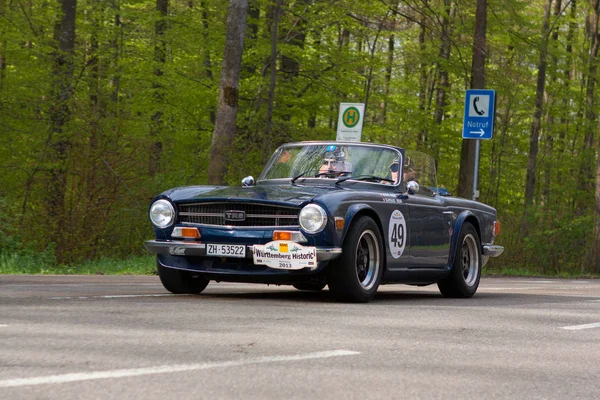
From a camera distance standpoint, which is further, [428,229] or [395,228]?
[428,229]

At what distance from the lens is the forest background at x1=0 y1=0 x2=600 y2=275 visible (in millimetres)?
20312

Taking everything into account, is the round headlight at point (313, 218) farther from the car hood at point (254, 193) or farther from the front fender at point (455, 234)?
the front fender at point (455, 234)

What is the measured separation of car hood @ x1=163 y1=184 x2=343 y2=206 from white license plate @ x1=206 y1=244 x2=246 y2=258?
43 centimetres

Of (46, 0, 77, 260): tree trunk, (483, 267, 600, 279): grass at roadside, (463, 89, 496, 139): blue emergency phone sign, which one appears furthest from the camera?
(483, 267, 600, 279): grass at roadside

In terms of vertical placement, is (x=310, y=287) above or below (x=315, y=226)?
below

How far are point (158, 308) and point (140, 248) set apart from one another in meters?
12.5

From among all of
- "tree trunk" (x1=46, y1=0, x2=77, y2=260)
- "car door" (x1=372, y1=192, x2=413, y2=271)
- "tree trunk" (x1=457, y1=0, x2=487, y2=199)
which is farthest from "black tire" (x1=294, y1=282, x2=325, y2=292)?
A: "tree trunk" (x1=457, y1=0, x2=487, y2=199)

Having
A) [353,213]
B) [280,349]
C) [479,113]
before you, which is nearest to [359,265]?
[353,213]

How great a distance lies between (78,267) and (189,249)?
8329 millimetres

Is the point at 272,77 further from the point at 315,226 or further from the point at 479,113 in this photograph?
the point at 315,226

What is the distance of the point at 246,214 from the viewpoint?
9.84m

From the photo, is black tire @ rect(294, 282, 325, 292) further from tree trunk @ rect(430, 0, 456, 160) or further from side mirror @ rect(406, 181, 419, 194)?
tree trunk @ rect(430, 0, 456, 160)

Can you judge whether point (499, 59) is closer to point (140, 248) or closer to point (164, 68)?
point (164, 68)

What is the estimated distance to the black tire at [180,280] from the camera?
1040 centimetres
